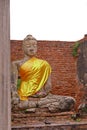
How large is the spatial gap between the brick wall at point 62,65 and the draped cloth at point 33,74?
706 mm

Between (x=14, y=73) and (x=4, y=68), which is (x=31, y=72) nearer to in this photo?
(x=14, y=73)

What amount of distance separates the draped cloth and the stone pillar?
543 cm

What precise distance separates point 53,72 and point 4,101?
6368mm

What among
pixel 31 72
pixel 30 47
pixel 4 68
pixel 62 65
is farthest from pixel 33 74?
pixel 4 68

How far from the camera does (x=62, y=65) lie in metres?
7.45

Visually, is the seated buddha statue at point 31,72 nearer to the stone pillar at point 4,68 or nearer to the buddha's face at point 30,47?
the buddha's face at point 30,47

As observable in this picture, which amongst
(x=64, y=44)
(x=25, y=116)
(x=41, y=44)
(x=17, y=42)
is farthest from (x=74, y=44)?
(x=25, y=116)

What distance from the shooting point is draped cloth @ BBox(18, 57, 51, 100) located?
655 centimetres

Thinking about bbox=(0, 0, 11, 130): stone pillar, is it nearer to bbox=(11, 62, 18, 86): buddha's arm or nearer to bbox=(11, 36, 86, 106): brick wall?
bbox=(11, 62, 18, 86): buddha's arm

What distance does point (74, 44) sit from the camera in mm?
7387

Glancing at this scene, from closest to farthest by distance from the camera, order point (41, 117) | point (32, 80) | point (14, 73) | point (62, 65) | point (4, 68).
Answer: point (4, 68), point (41, 117), point (14, 73), point (32, 80), point (62, 65)

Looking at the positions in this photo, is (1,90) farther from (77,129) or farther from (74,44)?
(74,44)

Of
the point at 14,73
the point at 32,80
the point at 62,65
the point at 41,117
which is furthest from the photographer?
the point at 62,65

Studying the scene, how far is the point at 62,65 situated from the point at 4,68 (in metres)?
6.40
